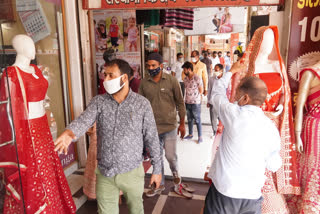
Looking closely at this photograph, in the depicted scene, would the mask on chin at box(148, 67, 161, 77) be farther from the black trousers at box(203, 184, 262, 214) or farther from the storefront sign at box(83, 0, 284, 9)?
the black trousers at box(203, 184, 262, 214)

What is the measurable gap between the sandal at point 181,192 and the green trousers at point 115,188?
3.71ft

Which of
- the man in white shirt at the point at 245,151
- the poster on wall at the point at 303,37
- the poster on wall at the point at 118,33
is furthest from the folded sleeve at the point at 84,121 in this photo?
the poster on wall at the point at 118,33

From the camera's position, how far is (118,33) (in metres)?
4.43

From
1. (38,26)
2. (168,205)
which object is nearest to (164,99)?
(168,205)

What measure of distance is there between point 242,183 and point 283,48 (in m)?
1.77

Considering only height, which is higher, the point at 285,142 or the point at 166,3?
the point at 166,3

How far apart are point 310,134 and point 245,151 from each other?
1.08m

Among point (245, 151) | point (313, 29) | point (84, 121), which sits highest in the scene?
point (313, 29)

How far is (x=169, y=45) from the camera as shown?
9.16 m

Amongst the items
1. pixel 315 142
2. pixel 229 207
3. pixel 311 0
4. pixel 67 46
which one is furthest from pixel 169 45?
pixel 229 207

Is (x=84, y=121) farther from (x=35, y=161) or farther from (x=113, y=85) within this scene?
(x=35, y=161)

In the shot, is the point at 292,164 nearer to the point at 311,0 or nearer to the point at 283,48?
the point at 283,48

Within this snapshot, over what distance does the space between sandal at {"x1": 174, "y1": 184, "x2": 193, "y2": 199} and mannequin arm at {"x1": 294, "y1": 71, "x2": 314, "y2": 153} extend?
4.14ft

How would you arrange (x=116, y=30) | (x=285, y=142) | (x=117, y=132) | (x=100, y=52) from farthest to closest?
1. (x=100, y=52)
2. (x=116, y=30)
3. (x=285, y=142)
4. (x=117, y=132)
